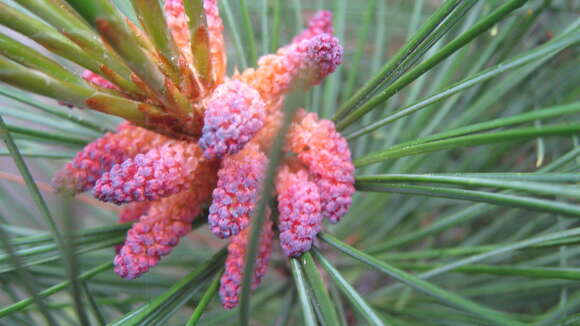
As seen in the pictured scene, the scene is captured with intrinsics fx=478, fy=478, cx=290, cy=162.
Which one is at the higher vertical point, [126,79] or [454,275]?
[126,79]

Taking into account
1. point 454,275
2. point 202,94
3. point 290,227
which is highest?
point 202,94

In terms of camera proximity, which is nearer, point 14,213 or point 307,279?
point 307,279

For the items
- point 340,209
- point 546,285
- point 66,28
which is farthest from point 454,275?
point 66,28

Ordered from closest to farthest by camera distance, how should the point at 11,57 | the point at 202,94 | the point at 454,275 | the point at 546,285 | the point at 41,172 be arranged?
the point at 11,57, the point at 202,94, the point at 546,285, the point at 454,275, the point at 41,172

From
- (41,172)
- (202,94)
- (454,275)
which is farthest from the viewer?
(41,172)

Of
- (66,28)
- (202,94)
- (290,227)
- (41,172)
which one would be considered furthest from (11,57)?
(41,172)

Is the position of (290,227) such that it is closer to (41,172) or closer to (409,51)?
(409,51)

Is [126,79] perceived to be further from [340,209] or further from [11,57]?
[340,209]
